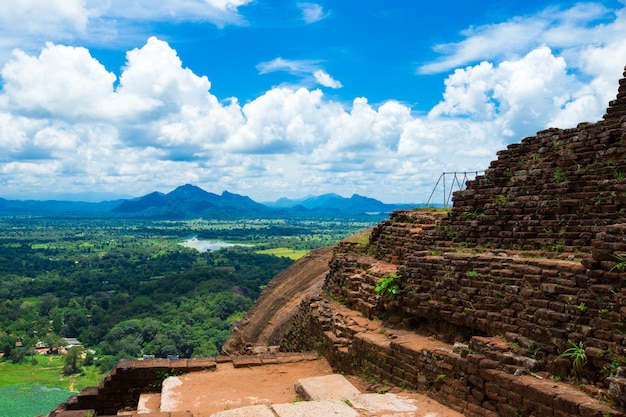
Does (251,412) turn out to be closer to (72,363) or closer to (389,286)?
(389,286)

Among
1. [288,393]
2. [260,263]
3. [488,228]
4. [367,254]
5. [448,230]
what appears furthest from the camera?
[260,263]

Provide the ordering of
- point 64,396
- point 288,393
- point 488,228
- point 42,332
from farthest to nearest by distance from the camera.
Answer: point 42,332 → point 64,396 → point 488,228 → point 288,393

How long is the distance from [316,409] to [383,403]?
47.1 inches

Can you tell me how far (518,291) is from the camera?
26.5 ft

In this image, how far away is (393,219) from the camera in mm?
15352

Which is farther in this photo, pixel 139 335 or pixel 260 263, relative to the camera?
pixel 260 263

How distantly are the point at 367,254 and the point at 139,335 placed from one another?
144ft

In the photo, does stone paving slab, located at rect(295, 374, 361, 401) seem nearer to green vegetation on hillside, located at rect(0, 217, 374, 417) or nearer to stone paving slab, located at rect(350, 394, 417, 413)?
stone paving slab, located at rect(350, 394, 417, 413)

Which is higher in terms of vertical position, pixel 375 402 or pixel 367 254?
pixel 367 254

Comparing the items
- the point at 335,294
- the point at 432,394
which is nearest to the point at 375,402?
the point at 432,394

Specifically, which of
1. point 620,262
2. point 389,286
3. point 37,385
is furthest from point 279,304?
point 37,385

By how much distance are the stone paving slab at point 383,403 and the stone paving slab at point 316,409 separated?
0.88 ft

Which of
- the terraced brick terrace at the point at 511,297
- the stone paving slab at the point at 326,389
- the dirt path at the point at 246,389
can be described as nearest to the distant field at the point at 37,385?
the dirt path at the point at 246,389

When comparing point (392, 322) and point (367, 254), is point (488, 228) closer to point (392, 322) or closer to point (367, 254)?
point (392, 322)
